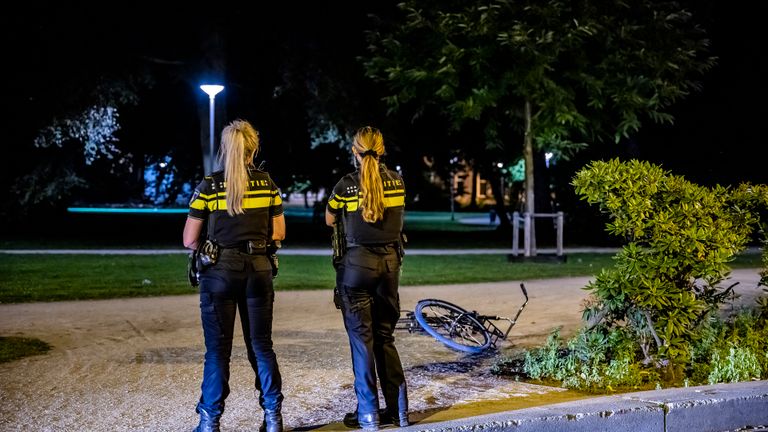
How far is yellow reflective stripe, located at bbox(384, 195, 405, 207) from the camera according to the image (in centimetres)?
600

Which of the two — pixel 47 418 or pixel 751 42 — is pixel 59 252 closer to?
pixel 47 418

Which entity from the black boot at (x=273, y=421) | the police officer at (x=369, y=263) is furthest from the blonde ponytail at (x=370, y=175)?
the black boot at (x=273, y=421)

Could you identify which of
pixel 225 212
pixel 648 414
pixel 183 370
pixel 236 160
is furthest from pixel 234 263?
pixel 648 414

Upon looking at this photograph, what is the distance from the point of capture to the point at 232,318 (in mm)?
5875

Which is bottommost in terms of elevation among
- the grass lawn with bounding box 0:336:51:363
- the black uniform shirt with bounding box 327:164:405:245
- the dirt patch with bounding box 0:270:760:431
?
the dirt patch with bounding box 0:270:760:431

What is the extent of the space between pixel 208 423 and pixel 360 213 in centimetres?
161

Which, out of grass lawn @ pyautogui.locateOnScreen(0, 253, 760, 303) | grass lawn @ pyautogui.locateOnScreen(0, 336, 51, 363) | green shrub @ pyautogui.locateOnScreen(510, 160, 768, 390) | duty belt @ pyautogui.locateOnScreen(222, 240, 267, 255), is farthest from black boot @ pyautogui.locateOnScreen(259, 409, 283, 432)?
grass lawn @ pyautogui.locateOnScreen(0, 253, 760, 303)

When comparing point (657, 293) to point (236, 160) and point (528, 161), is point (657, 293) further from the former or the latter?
point (528, 161)

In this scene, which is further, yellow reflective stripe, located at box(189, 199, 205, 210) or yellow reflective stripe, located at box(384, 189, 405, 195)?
yellow reflective stripe, located at box(384, 189, 405, 195)

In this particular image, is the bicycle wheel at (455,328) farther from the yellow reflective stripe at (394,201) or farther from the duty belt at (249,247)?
the duty belt at (249,247)

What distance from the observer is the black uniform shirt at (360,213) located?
595 cm

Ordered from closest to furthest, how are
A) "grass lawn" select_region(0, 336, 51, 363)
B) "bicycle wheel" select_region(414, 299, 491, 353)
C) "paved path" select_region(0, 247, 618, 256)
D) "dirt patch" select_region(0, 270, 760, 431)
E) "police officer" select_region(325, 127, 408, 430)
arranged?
"police officer" select_region(325, 127, 408, 430) < "dirt patch" select_region(0, 270, 760, 431) < "grass lawn" select_region(0, 336, 51, 363) < "bicycle wheel" select_region(414, 299, 491, 353) < "paved path" select_region(0, 247, 618, 256)

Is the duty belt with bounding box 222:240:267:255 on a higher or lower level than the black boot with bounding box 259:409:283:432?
higher

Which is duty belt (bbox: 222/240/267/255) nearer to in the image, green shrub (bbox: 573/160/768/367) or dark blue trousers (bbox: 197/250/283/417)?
dark blue trousers (bbox: 197/250/283/417)
